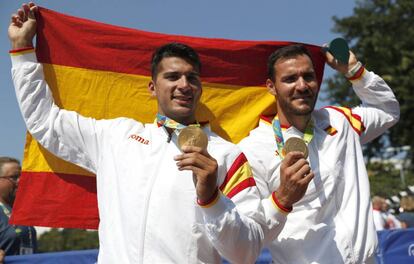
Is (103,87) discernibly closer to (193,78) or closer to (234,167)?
(193,78)

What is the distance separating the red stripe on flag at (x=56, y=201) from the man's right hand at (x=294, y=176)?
6.52 ft

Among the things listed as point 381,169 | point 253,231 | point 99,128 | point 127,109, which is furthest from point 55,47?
point 381,169

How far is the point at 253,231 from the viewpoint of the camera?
3436 millimetres

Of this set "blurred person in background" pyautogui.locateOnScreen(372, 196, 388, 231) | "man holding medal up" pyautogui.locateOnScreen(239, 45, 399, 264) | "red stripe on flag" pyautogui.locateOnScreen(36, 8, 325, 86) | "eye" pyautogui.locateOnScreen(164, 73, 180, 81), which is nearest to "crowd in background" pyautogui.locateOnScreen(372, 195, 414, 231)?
"blurred person in background" pyautogui.locateOnScreen(372, 196, 388, 231)

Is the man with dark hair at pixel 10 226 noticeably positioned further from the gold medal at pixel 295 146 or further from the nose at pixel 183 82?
the gold medal at pixel 295 146

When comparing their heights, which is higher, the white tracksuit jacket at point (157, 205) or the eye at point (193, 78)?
the eye at point (193, 78)

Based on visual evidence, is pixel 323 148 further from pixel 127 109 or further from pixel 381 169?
pixel 381 169

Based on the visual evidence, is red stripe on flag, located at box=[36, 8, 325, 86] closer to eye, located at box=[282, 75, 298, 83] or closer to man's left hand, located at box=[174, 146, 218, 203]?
eye, located at box=[282, 75, 298, 83]

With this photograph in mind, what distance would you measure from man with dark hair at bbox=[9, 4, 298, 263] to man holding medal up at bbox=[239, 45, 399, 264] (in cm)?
41

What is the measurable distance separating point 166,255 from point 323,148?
139 centimetres

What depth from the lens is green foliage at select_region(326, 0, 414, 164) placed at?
88.3 feet

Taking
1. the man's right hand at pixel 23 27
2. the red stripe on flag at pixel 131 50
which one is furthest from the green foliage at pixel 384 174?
the man's right hand at pixel 23 27

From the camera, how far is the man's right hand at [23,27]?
4613mm

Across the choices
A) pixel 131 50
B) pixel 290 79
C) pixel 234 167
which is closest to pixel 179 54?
pixel 290 79
